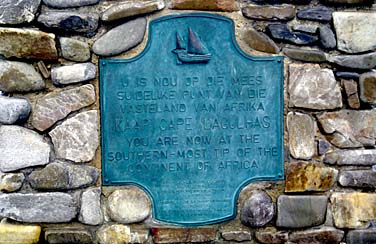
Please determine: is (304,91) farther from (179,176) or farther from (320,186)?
(179,176)

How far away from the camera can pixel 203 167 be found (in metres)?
2.36

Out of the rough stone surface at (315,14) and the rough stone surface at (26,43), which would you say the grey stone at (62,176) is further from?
the rough stone surface at (315,14)

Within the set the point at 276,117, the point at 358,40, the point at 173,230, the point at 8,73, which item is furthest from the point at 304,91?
the point at 8,73

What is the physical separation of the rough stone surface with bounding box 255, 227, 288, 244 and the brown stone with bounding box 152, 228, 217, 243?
0.63ft

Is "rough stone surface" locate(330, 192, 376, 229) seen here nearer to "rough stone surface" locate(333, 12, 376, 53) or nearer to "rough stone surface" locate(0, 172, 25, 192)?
"rough stone surface" locate(333, 12, 376, 53)

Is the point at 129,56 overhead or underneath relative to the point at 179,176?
overhead

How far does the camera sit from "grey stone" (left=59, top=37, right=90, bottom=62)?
2270mm

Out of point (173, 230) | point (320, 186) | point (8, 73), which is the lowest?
point (173, 230)

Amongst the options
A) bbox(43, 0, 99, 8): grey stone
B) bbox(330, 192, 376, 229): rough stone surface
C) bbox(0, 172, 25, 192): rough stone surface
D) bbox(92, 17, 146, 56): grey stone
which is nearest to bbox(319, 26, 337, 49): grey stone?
bbox(330, 192, 376, 229): rough stone surface

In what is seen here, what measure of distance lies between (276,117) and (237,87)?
21 centimetres

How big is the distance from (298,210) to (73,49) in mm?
1167

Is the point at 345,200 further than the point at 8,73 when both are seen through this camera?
Yes

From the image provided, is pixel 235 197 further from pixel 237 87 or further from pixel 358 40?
pixel 358 40

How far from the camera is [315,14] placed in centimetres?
236
